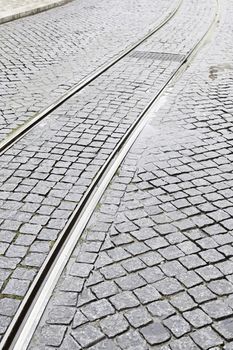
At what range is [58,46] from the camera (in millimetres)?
10859

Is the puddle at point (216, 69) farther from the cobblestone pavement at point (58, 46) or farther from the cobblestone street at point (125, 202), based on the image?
the cobblestone pavement at point (58, 46)

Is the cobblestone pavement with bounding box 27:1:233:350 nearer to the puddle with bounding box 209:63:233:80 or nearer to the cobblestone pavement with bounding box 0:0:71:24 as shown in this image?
the puddle with bounding box 209:63:233:80

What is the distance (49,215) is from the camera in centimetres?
475

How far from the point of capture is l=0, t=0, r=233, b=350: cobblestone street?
3.56 metres

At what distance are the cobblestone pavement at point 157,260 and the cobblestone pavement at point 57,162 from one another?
13.1 inches

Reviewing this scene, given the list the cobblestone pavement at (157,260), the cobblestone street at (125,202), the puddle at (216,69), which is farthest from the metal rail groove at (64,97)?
the puddle at (216,69)

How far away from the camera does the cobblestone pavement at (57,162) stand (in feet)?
13.7

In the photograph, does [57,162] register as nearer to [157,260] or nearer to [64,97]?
[157,260]

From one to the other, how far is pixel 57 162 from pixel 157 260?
2126mm

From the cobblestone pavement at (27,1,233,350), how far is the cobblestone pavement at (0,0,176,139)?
2255 mm

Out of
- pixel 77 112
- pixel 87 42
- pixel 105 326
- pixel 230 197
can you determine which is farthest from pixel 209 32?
pixel 105 326

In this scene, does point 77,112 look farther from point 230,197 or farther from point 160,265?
point 160,265

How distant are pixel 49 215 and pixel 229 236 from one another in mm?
1758

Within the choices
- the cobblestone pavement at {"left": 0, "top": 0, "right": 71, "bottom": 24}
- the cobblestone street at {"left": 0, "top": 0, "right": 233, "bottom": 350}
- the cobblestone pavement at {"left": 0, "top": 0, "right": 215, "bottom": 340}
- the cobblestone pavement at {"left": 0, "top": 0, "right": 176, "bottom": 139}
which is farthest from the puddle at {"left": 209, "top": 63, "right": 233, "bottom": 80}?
the cobblestone pavement at {"left": 0, "top": 0, "right": 71, "bottom": 24}
